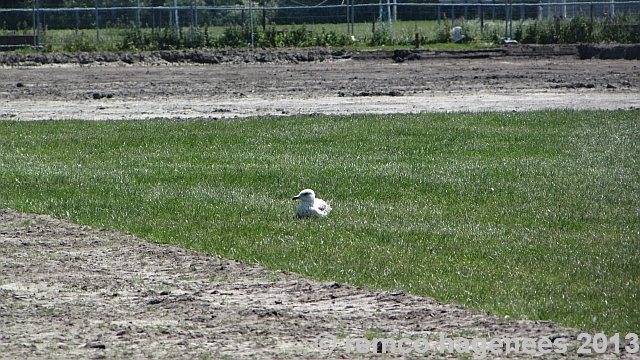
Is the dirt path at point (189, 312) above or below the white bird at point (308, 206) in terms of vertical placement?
below

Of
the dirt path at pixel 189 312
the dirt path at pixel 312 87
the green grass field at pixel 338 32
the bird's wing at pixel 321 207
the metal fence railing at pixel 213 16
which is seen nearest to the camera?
the dirt path at pixel 189 312

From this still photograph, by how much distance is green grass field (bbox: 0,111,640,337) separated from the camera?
23.9ft

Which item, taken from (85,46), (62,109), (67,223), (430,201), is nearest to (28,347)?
(67,223)

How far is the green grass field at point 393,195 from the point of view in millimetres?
7270

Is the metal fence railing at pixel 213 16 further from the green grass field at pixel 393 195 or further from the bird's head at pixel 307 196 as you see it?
the bird's head at pixel 307 196

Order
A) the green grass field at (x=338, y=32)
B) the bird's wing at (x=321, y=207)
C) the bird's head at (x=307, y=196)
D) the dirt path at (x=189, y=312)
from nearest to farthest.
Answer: the dirt path at (x=189, y=312) < the bird's head at (x=307, y=196) < the bird's wing at (x=321, y=207) < the green grass field at (x=338, y=32)

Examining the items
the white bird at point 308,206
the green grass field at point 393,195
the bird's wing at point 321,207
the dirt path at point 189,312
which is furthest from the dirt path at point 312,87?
the dirt path at point 189,312

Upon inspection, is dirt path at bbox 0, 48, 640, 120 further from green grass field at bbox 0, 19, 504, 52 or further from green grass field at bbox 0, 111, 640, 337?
green grass field at bbox 0, 19, 504, 52

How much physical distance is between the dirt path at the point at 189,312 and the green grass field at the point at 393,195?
38 centimetres

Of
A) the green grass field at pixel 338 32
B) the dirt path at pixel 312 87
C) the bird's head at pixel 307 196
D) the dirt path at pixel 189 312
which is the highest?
the green grass field at pixel 338 32

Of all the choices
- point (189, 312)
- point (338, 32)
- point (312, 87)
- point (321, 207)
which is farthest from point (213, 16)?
point (189, 312)

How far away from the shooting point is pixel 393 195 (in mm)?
10648

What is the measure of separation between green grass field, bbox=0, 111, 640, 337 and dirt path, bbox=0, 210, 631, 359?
38cm

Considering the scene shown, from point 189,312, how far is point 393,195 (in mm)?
4735
